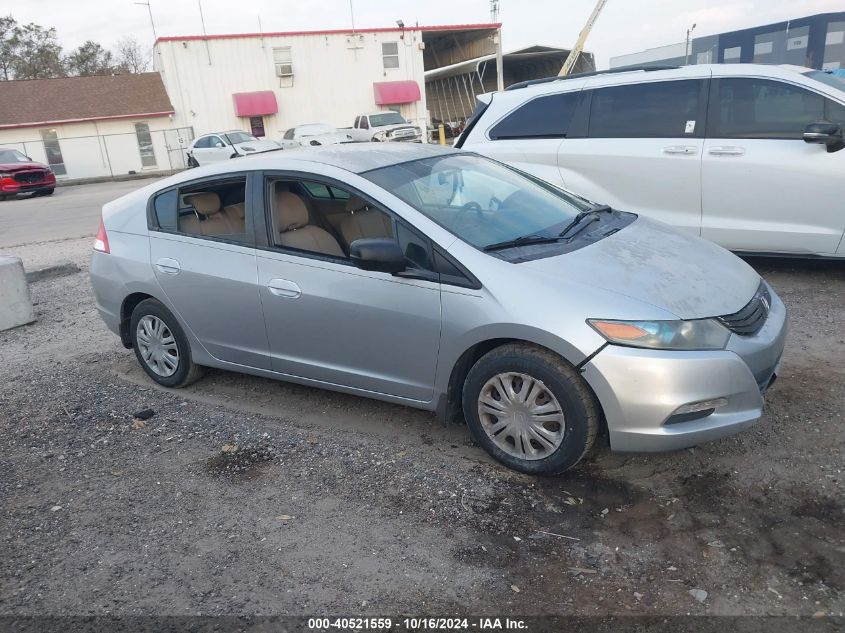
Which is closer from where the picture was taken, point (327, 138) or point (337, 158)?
point (337, 158)

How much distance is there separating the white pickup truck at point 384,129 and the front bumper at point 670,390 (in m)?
26.8

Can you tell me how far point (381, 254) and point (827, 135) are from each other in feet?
14.1

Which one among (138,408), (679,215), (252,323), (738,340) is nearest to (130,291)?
(138,408)

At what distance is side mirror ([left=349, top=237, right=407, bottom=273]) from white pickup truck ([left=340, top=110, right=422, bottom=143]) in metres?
26.1

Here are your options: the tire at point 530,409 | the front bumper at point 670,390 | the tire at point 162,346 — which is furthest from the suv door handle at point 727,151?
the tire at point 162,346

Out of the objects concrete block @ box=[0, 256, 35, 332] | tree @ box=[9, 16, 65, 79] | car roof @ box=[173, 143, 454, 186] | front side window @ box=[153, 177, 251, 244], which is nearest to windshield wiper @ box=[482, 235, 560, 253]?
car roof @ box=[173, 143, 454, 186]

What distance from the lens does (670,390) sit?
319 centimetres

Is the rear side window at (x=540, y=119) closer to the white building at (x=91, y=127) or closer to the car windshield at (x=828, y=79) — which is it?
the car windshield at (x=828, y=79)

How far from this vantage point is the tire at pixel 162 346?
4.89 m

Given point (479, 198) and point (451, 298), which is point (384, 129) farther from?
point (451, 298)

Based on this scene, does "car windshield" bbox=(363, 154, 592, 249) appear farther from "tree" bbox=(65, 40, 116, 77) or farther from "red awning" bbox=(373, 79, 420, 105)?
"tree" bbox=(65, 40, 116, 77)

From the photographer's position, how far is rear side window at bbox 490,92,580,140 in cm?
706

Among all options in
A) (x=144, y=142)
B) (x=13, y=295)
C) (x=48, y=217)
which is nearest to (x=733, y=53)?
(x=144, y=142)

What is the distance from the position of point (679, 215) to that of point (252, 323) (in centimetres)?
422
